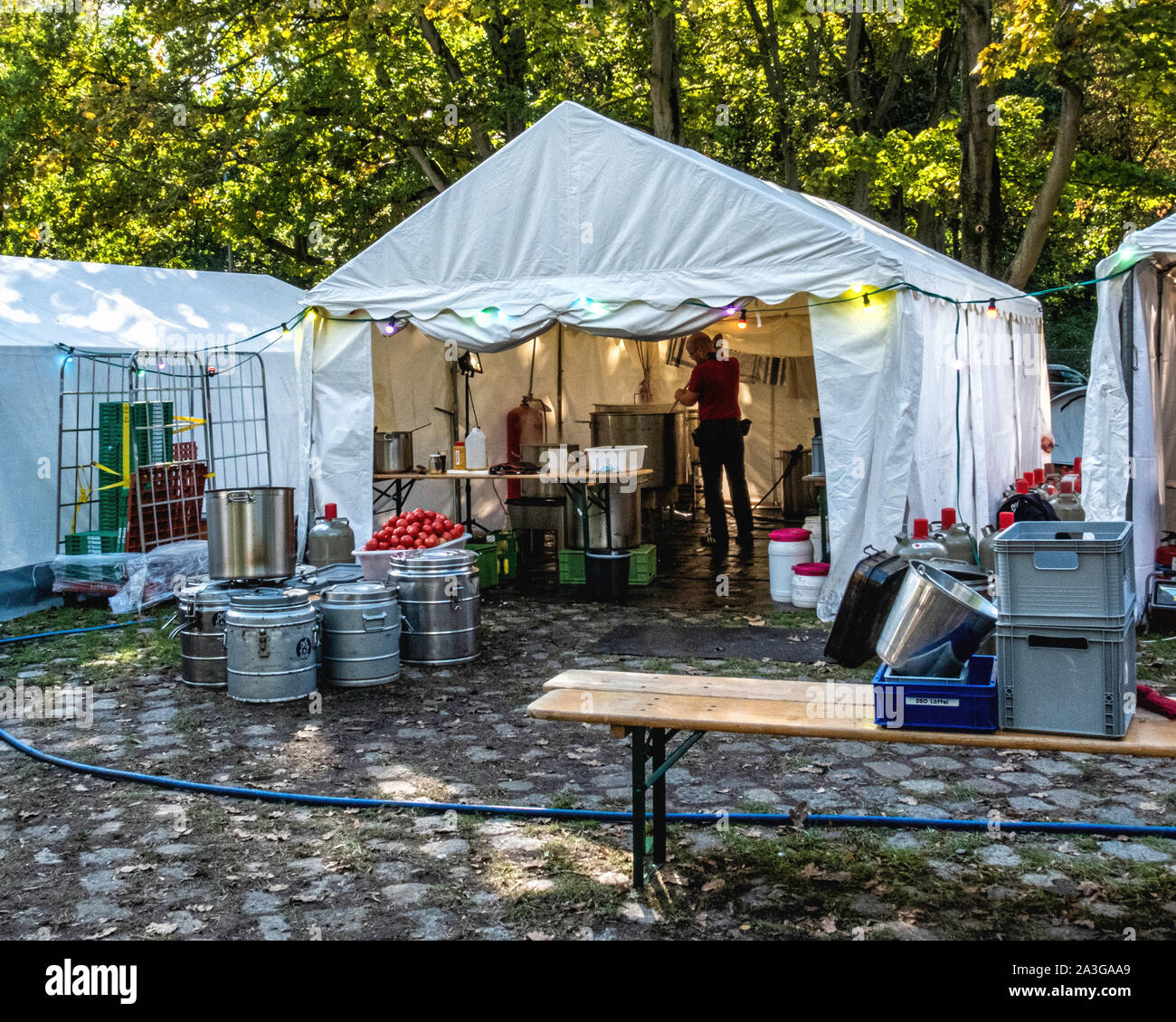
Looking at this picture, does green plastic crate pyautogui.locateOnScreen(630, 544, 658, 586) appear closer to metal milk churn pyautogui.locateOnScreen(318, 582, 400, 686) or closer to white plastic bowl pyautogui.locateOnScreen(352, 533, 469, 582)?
white plastic bowl pyautogui.locateOnScreen(352, 533, 469, 582)

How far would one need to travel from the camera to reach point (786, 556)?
1014 cm

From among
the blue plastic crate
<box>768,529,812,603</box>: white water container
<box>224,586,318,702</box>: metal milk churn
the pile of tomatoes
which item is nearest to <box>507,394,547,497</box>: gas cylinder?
the pile of tomatoes

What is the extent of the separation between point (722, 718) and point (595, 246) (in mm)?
6713

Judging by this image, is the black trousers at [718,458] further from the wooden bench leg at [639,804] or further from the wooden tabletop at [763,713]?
the wooden bench leg at [639,804]

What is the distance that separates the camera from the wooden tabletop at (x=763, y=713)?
3828 millimetres

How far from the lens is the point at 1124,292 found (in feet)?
28.3

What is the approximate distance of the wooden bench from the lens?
3861mm

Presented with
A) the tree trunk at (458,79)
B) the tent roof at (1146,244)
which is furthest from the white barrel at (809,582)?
the tree trunk at (458,79)

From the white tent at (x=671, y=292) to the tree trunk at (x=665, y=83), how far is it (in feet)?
18.1

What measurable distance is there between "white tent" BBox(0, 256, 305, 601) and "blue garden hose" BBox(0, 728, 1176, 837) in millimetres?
5697

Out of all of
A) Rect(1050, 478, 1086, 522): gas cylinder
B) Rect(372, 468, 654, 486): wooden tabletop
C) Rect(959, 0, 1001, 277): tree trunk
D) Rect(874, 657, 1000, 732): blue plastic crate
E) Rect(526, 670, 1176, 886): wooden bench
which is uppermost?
Rect(959, 0, 1001, 277): tree trunk

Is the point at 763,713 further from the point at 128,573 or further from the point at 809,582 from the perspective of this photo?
the point at 128,573

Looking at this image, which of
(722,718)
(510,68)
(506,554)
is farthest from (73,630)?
(510,68)
